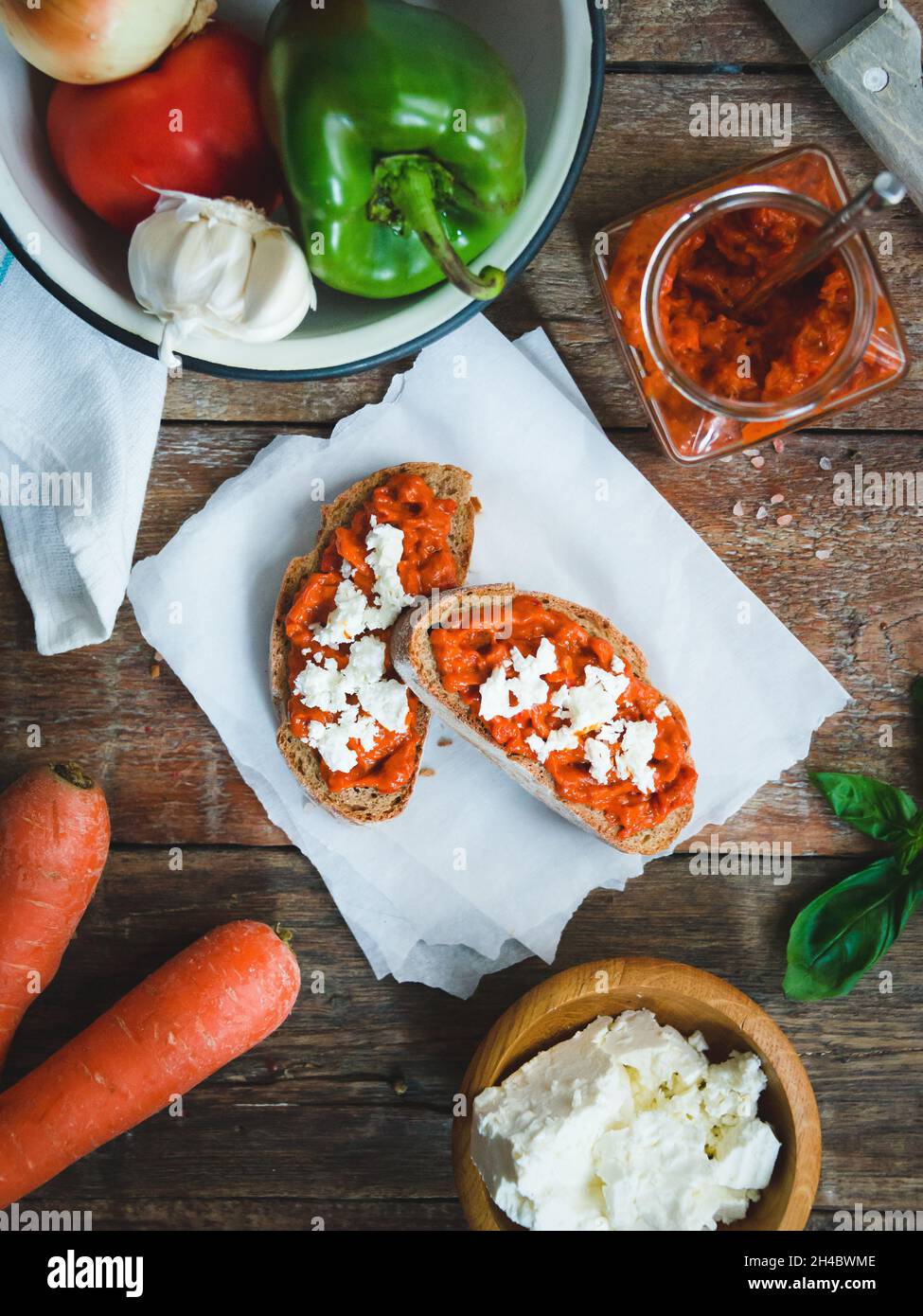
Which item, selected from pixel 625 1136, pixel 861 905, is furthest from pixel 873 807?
pixel 625 1136

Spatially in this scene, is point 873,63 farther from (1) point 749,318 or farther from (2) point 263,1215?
(2) point 263,1215

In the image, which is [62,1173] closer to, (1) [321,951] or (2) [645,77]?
(1) [321,951]

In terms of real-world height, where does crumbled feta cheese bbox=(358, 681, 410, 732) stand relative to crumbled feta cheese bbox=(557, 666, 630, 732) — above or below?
below

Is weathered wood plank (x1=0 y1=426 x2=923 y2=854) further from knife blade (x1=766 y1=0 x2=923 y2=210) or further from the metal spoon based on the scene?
knife blade (x1=766 y1=0 x2=923 y2=210)

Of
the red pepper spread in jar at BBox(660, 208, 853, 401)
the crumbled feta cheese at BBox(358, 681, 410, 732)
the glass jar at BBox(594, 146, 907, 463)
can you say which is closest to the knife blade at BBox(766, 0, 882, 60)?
the glass jar at BBox(594, 146, 907, 463)

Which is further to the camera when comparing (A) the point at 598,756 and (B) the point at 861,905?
(B) the point at 861,905
